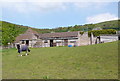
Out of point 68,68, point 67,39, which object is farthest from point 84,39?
point 68,68

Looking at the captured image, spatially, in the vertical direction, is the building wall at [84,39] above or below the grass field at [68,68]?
above

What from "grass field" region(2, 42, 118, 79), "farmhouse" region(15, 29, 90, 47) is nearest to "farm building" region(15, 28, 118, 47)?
"farmhouse" region(15, 29, 90, 47)

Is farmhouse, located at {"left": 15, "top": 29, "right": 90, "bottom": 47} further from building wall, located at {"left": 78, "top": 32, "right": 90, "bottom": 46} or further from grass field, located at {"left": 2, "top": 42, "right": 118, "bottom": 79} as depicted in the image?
grass field, located at {"left": 2, "top": 42, "right": 118, "bottom": 79}

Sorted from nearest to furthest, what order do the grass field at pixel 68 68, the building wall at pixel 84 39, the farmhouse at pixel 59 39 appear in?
the grass field at pixel 68 68, the farmhouse at pixel 59 39, the building wall at pixel 84 39

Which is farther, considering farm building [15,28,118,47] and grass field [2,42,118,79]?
farm building [15,28,118,47]

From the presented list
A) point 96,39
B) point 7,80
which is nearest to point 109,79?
point 7,80

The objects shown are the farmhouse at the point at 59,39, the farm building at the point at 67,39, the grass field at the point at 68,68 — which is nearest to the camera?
the grass field at the point at 68,68

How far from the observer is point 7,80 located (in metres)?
6.34

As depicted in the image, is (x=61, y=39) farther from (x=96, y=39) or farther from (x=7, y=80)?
(x=7, y=80)

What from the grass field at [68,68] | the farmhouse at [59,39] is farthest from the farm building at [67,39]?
the grass field at [68,68]

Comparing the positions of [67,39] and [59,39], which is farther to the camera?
[59,39]

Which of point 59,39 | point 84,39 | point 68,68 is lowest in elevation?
point 68,68

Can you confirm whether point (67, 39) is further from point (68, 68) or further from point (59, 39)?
point (68, 68)

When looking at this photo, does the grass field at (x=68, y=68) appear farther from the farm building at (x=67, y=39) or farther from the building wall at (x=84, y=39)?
the building wall at (x=84, y=39)
